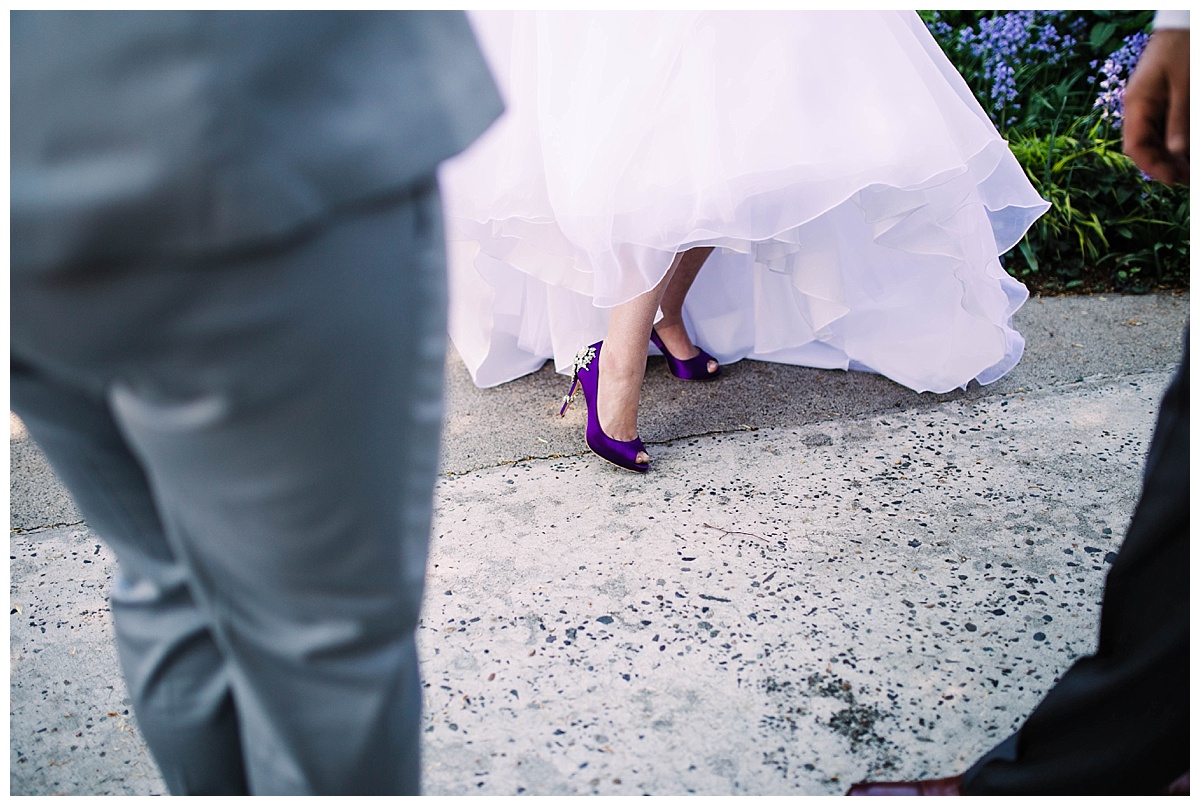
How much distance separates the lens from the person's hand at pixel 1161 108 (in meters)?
1.00

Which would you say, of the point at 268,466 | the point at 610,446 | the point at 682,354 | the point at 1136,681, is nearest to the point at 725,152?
the point at 610,446

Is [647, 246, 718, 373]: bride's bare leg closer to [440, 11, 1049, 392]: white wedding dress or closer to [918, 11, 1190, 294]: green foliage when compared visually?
[440, 11, 1049, 392]: white wedding dress

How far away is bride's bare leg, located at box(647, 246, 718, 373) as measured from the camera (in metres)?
2.61

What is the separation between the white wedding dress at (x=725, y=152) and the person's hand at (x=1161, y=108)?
0.93m

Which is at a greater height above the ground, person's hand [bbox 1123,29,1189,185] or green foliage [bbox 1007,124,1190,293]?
person's hand [bbox 1123,29,1189,185]

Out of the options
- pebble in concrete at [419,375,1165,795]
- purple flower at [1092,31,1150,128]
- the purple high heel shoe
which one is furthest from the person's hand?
purple flower at [1092,31,1150,128]

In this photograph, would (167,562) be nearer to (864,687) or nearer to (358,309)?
(358,309)

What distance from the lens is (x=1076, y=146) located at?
395 cm

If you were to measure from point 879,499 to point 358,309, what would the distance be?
70.1 inches

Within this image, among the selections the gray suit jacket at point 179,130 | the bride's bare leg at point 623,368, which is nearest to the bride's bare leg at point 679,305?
the bride's bare leg at point 623,368

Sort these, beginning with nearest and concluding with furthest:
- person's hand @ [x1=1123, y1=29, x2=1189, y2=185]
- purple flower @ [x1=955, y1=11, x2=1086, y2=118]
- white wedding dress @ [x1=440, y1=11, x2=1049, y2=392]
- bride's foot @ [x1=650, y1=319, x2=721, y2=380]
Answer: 1. person's hand @ [x1=1123, y1=29, x2=1189, y2=185]
2. white wedding dress @ [x1=440, y1=11, x2=1049, y2=392]
3. bride's foot @ [x1=650, y1=319, x2=721, y2=380]
4. purple flower @ [x1=955, y1=11, x2=1086, y2=118]

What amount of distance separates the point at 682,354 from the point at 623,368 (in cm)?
56

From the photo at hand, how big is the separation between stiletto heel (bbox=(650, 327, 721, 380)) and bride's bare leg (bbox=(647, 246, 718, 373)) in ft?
0.04
